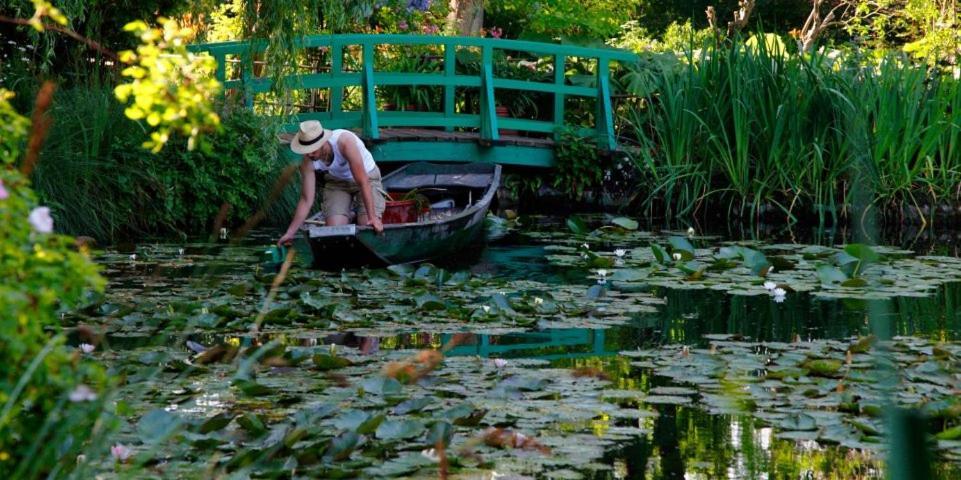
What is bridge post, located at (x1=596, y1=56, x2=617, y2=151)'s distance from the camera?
13188mm

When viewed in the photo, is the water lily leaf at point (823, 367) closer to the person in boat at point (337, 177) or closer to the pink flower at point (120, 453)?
the pink flower at point (120, 453)

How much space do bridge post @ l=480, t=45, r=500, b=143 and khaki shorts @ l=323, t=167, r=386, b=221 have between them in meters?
4.93

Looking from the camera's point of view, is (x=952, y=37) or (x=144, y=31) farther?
(x=952, y=37)

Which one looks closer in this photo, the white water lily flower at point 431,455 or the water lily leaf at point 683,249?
the white water lily flower at point 431,455

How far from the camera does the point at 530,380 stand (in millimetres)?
4281

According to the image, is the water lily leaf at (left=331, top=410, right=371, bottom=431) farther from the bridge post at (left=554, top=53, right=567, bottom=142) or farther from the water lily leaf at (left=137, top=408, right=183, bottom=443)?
the bridge post at (left=554, top=53, right=567, bottom=142)

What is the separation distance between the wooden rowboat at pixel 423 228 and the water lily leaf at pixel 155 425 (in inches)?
157

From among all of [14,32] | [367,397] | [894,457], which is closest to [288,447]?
[367,397]

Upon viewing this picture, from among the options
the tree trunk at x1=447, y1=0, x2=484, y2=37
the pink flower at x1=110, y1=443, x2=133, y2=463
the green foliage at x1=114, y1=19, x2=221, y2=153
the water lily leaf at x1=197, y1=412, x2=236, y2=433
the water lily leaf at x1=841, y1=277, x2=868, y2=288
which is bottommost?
the water lily leaf at x1=197, y1=412, x2=236, y2=433

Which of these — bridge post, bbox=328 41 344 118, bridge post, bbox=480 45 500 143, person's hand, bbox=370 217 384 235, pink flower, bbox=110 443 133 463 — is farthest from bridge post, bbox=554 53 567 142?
pink flower, bbox=110 443 133 463

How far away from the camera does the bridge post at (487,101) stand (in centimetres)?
1296

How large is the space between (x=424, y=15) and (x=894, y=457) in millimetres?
17636

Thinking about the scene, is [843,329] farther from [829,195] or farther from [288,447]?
[829,195]

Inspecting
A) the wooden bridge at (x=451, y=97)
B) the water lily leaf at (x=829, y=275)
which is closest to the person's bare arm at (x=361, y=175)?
the water lily leaf at (x=829, y=275)
